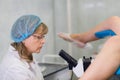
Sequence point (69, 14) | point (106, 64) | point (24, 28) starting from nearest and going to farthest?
point (106, 64) → point (24, 28) → point (69, 14)

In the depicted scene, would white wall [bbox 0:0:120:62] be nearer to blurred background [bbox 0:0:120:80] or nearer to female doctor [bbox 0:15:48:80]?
blurred background [bbox 0:0:120:80]

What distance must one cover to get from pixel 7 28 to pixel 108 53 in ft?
4.90

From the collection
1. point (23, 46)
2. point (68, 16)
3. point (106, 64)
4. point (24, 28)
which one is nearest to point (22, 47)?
point (23, 46)

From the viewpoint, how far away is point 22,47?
1.44 m

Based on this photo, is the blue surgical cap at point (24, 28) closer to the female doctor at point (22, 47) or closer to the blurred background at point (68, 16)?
the female doctor at point (22, 47)

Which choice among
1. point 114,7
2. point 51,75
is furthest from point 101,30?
point 114,7

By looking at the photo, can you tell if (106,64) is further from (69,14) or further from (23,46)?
(69,14)

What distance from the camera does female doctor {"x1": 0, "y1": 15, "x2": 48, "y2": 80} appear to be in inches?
53.6

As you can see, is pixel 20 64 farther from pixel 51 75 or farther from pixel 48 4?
pixel 48 4

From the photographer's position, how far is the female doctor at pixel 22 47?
1.36m

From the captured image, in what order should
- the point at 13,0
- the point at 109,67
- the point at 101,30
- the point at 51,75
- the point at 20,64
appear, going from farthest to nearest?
the point at 13,0, the point at 51,75, the point at 20,64, the point at 101,30, the point at 109,67

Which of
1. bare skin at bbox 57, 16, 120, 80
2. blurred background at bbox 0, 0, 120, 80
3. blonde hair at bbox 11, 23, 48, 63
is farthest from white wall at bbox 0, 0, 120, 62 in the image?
bare skin at bbox 57, 16, 120, 80

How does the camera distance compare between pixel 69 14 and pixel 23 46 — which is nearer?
pixel 23 46

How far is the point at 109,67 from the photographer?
622 mm
